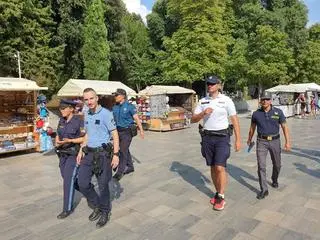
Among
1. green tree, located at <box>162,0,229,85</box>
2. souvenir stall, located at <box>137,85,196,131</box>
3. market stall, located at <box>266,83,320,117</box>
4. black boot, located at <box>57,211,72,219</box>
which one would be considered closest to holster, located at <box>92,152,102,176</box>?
black boot, located at <box>57,211,72,219</box>

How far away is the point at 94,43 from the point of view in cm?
2723

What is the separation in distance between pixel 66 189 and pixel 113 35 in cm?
2839

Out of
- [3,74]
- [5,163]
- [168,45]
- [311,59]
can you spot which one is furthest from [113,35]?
[5,163]

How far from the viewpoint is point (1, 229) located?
177 inches

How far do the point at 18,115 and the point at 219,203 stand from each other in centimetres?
A: 823

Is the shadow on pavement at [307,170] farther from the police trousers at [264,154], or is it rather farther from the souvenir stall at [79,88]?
the souvenir stall at [79,88]

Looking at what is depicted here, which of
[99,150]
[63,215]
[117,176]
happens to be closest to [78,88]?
[117,176]

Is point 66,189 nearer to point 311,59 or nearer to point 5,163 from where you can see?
point 5,163

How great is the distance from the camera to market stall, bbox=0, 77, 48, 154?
31.3 feet

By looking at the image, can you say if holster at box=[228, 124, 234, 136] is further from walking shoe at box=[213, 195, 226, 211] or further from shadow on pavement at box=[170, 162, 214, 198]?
shadow on pavement at box=[170, 162, 214, 198]

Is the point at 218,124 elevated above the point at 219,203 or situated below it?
above

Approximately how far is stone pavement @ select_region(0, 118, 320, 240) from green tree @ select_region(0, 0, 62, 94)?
48.4 ft

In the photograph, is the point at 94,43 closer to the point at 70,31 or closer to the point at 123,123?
the point at 70,31

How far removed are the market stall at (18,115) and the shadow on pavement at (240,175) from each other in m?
6.10
